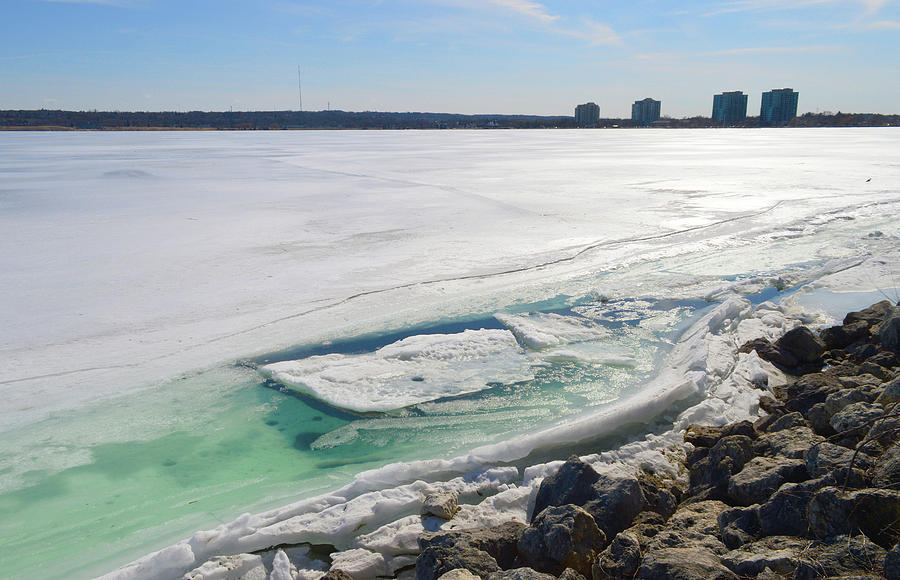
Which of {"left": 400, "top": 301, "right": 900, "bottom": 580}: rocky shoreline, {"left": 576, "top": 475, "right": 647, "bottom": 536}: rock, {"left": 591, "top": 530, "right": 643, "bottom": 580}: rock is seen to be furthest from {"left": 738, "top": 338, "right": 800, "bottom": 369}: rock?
{"left": 591, "top": 530, "right": 643, "bottom": 580}: rock

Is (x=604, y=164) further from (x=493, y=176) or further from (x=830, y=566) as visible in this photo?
(x=830, y=566)

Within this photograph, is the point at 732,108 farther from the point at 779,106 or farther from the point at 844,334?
the point at 844,334

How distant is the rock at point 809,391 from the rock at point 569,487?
64.5 inches

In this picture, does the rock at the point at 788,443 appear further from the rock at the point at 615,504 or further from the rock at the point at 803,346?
the rock at the point at 803,346

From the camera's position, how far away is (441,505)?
2902 millimetres

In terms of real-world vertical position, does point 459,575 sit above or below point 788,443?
below

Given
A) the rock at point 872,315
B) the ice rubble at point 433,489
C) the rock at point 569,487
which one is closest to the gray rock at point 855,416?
the ice rubble at point 433,489

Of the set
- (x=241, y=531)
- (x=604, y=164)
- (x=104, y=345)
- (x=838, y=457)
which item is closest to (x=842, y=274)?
(x=838, y=457)

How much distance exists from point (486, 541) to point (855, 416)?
1.91 meters

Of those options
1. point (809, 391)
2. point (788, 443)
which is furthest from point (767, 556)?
point (809, 391)

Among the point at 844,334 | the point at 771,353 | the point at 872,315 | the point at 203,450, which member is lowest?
the point at 203,450

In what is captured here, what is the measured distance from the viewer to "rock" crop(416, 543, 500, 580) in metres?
2.38

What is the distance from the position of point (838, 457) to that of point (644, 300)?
3.59 m

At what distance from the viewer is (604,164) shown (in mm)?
21703
